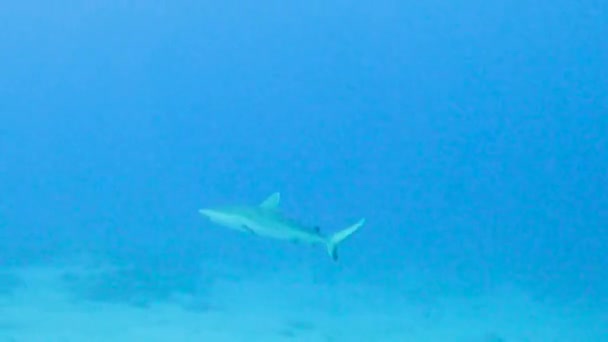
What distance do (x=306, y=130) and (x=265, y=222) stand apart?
13445 cm

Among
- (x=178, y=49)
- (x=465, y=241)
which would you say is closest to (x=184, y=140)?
(x=178, y=49)

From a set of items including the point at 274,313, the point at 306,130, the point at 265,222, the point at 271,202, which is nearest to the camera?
the point at 265,222

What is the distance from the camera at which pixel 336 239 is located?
7.57 metres

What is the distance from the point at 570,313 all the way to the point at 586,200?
203 feet

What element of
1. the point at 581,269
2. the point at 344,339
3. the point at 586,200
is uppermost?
the point at 586,200

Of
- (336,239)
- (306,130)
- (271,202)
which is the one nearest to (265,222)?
(271,202)

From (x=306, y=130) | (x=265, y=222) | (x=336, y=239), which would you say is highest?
(x=306, y=130)

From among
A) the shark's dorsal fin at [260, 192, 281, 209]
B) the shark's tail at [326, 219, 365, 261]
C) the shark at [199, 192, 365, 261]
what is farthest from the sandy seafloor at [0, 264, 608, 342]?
the shark at [199, 192, 365, 261]

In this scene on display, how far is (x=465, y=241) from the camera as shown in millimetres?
47125

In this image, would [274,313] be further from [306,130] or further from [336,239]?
[306,130]

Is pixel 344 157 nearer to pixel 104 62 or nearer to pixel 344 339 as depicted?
pixel 104 62

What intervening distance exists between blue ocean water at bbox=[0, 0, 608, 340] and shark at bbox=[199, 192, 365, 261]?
82.1 ft

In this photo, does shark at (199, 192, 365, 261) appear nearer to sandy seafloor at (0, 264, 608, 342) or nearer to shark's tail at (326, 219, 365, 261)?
shark's tail at (326, 219, 365, 261)

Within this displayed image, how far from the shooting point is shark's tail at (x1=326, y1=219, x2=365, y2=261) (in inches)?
293
